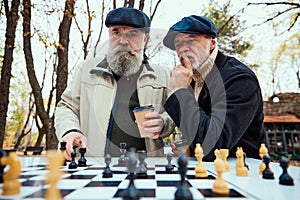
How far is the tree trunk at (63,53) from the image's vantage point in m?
4.54

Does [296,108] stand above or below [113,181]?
above

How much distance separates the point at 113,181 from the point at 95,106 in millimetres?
979

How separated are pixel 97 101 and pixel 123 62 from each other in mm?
393

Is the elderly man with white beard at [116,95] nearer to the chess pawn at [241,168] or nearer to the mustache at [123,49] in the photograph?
the mustache at [123,49]

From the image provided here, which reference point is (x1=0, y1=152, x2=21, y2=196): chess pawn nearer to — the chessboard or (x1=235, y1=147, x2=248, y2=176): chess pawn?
the chessboard

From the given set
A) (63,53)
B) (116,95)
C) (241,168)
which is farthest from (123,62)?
(63,53)

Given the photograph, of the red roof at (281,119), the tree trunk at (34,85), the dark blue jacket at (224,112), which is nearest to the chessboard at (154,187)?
the dark blue jacket at (224,112)

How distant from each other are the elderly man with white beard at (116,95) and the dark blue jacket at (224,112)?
299 millimetres

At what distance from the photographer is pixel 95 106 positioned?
1858mm

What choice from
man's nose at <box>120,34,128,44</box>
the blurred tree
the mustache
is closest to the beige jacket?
the mustache

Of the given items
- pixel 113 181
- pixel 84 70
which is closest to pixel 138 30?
pixel 84 70

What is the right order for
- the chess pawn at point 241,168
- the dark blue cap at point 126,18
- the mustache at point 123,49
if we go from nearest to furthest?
1. the chess pawn at point 241,168
2. the dark blue cap at point 126,18
3. the mustache at point 123,49

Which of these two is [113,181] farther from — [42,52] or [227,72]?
[42,52]

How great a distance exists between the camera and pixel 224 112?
4.48ft
